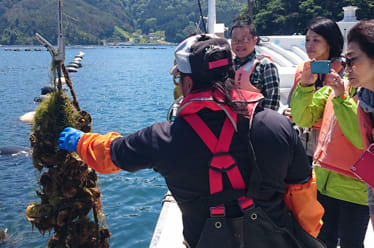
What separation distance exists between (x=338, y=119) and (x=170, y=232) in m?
2.02

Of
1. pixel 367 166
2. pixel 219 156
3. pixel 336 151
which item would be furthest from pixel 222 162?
pixel 336 151

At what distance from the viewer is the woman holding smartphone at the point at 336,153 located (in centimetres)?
247

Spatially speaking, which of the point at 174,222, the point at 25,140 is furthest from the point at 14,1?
the point at 174,222

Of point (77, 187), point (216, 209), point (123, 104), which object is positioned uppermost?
point (216, 209)

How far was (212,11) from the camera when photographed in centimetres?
924

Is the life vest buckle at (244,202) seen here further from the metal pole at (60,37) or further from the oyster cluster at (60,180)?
the metal pole at (60,37)

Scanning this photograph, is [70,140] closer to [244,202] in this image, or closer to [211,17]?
[244,202]

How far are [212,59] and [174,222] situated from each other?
8.19 feet

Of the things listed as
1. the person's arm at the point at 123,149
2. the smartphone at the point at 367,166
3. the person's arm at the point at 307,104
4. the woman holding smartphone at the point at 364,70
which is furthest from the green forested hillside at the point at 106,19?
the person's arm at the point at 123,149

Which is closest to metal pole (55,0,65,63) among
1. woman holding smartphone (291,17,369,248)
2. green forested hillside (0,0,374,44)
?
woman holding smartphone (291,17,369,248)

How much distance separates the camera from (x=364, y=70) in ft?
6.63

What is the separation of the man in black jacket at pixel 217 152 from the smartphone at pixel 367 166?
417 mm

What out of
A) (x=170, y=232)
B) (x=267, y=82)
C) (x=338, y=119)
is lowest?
(x=170, y=232)

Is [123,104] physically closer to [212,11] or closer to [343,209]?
[212,11]
